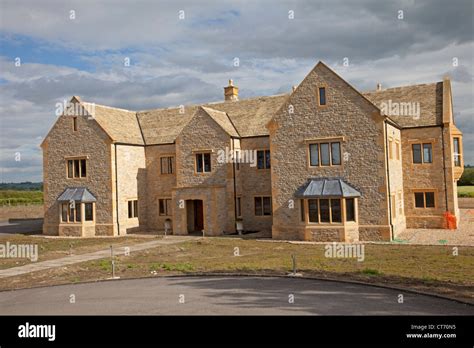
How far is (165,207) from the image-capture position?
119 feet

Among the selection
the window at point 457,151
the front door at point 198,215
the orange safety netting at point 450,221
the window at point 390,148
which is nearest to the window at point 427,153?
the window at point 457,151

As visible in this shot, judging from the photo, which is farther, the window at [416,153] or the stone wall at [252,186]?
the stone wall at [252,186]

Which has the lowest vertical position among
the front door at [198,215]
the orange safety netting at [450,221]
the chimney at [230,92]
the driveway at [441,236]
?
the driveway at [441,236]

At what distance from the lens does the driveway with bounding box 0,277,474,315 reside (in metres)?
11.4

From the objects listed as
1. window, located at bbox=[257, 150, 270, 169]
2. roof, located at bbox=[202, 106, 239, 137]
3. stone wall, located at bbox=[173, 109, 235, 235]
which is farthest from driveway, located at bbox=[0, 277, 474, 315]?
roof, located at bbox=[202, 106, 239, 137]

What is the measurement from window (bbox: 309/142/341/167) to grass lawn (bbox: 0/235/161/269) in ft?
40.1

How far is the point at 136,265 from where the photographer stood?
2006cm

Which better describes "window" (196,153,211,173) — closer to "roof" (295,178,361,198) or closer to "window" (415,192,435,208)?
"roof" (295,178,361,198)

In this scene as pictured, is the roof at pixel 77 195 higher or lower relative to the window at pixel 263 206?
higher

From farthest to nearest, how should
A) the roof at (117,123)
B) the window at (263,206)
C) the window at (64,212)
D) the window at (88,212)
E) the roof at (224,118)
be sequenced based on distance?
the roof at (117,123) < the window at (64,212) < the window at (88,212) < the roof at (224,118) < the window at (263,206)

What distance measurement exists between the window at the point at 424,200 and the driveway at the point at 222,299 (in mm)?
18689

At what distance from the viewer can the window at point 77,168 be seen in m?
35.5

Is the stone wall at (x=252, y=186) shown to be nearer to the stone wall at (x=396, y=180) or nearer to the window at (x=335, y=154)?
the window at (x=335, y=154)
